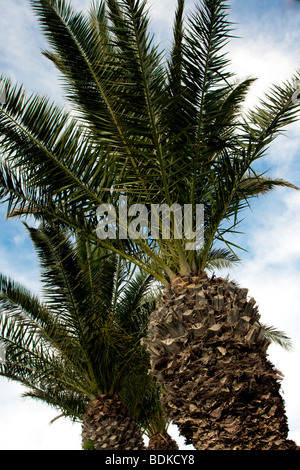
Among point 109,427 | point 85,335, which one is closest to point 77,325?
point 85,335

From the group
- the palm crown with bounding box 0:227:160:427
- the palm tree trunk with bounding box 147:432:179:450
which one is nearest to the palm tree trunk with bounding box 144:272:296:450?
the palm crown with bounding box 0:227:160:427

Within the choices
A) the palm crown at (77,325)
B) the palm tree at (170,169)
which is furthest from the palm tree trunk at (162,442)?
the palm tree at (170,169)

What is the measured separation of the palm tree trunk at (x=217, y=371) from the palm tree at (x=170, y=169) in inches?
0.5

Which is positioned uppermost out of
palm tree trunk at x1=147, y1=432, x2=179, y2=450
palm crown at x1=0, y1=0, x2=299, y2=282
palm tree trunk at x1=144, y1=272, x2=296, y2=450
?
palm crown at x1=0, y1=0, x2=299, y2=282

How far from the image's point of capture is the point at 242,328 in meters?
4.29

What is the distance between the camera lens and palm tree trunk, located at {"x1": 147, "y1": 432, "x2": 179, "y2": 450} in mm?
12148

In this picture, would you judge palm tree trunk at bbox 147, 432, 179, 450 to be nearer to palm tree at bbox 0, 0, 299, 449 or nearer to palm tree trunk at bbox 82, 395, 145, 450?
palm tree trunk at bbox 82, 395, 145, 450

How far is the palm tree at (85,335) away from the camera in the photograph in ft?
25.4

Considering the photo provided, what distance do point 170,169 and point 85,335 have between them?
13.8ft

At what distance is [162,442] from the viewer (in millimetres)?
12320

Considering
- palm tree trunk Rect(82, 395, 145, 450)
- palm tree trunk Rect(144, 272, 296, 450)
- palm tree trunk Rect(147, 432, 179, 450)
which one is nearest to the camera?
palm tree trunk Rect(144, 272, 296, 450)

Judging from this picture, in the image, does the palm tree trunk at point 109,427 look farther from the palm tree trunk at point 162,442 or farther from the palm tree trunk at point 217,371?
the palm tree trunk at point 162,442

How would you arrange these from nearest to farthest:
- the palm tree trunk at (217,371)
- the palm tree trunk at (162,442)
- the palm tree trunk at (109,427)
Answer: the palm tree trunk at (217,371), the palm tree trunk at (109,427), the palm tree trunk at (162,442)

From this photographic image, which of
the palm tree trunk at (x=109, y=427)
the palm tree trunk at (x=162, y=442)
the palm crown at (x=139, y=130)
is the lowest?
the palm tree trunk at (x=162, y=442)
